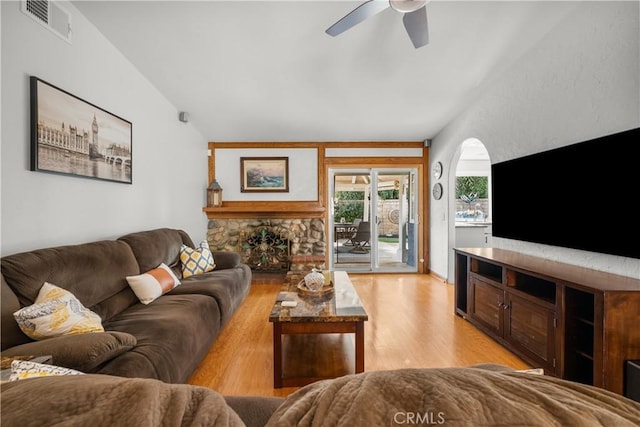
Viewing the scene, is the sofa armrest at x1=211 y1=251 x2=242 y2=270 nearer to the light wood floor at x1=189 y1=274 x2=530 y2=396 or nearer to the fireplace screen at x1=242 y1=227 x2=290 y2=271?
the light wood floor at x1=189 y1=274 x2=530 y2=396

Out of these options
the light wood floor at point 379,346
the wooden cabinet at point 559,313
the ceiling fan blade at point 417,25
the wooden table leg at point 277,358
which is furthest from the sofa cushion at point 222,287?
the ceiling fan blade at point 417,25

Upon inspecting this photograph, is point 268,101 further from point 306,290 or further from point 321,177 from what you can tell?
point 306,290

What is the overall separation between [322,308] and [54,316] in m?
1.51

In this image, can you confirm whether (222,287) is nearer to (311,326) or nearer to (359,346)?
(311,326)

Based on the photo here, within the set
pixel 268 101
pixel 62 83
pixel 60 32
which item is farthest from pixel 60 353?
pixel 268 101

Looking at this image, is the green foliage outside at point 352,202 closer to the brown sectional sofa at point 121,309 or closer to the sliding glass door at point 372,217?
the sliding glass door at point 372,217

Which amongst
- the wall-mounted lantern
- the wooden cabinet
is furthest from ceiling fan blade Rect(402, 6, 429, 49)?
the wall-mounted lantern

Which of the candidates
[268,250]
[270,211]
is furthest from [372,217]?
Result: [268,250]

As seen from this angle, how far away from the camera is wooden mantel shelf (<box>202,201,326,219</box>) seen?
5.08 meters

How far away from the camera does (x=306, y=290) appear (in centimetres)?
247

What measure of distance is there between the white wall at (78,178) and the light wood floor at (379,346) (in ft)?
4.82

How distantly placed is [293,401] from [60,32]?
2.87 metres

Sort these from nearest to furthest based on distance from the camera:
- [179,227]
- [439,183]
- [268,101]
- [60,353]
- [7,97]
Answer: [60,353] → [7,97] → [268,101] → [179,227] → [439,183]

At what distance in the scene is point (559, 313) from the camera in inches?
76.0
